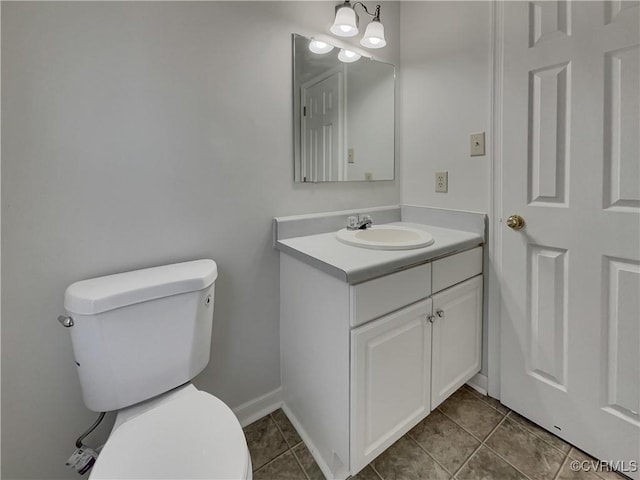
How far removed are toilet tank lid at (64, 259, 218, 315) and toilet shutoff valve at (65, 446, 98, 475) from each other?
483 mm

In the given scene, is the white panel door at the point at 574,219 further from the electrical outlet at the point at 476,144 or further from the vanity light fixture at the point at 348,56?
the vanity light fixture at the point at 348,56

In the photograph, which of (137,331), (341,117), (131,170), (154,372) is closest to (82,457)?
(154,372)

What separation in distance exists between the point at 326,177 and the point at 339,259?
23.6 inches

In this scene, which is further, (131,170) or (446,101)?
(446,101)

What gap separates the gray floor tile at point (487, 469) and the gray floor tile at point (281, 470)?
60 centimetres

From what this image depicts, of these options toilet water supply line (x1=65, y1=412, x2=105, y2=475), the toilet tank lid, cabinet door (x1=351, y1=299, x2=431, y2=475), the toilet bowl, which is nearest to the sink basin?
cabinet door (x1=351, y1=299, x2=431, y2=475)

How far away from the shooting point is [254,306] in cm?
138

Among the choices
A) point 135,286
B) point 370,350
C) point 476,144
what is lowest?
point 370,350

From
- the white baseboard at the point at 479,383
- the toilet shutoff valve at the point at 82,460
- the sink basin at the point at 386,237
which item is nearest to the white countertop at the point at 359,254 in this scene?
the sink basin at the point at 386,237

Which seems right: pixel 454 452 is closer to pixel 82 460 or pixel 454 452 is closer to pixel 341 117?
pixel 82 460

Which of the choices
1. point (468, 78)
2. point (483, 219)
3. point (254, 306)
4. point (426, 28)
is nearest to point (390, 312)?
point (254, 306)

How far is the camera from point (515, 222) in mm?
1302

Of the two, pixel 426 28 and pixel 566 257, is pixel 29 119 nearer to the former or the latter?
pixel 426 28

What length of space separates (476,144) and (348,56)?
779mm
